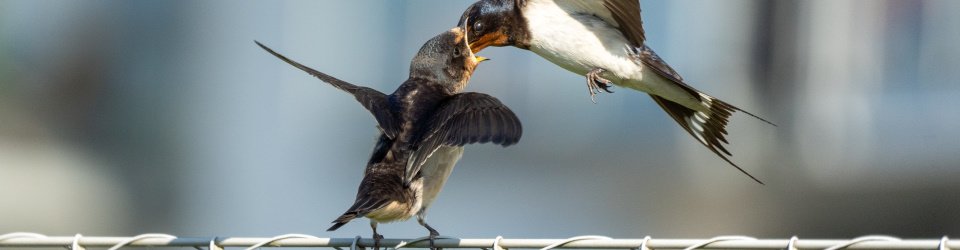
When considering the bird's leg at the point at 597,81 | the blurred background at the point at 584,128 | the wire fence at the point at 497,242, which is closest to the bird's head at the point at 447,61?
the bird's leg at the point at 597,81

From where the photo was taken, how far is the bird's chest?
10.3 ft

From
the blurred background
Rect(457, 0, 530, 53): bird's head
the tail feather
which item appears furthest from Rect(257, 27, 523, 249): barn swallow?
the blurred background

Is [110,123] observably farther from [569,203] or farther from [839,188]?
[839,188]

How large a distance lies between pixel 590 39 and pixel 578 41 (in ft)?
0.12

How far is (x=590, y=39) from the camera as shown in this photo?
10.4ft

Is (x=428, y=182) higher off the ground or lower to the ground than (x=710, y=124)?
lower

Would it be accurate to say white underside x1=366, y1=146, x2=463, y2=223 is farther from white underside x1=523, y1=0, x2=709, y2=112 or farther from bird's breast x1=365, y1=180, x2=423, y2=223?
white underside x1=523, y1=0, x2=709, y2=112

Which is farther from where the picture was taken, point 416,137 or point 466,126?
point 416,137

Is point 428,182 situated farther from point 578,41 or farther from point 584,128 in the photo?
point 584,128

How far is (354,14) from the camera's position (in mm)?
7418

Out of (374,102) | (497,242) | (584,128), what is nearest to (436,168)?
(374,102)

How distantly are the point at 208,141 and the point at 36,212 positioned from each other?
1.91 meters

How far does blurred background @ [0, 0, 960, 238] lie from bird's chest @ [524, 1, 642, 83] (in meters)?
2.73

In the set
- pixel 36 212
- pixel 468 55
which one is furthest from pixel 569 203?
pixel 468 55
